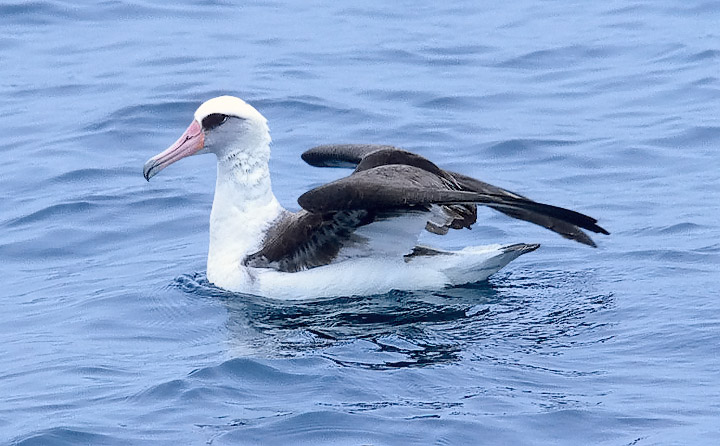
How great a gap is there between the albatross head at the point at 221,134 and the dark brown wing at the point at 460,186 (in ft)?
1.97

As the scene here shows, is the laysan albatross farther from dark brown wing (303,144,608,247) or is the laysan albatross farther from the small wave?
the small wave

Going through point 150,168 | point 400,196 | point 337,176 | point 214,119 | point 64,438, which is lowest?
point 64,438

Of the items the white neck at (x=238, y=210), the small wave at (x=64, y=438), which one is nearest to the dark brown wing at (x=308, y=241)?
the white neck at (x=238, y=210)

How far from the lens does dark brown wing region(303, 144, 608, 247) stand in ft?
31.2

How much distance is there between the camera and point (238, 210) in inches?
451

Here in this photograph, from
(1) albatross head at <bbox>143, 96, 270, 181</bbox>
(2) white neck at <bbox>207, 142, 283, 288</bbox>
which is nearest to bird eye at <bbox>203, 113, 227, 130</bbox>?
(1) albatross head at <bbox>143, 96, 270, 181</bbox>

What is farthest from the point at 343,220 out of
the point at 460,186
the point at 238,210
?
the point at 238,210

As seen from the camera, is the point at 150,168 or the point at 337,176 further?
the point at 337,176

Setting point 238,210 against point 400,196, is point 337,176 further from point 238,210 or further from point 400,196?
point 400,196

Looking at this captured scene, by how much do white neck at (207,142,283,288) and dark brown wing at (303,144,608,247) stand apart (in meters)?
0.56

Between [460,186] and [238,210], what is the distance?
1.76 meters

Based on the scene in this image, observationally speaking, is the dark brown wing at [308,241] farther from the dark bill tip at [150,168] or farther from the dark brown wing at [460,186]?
the dark bill tip at [150,168]

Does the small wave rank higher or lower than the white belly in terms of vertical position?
lower

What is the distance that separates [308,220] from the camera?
1071 centimetres
